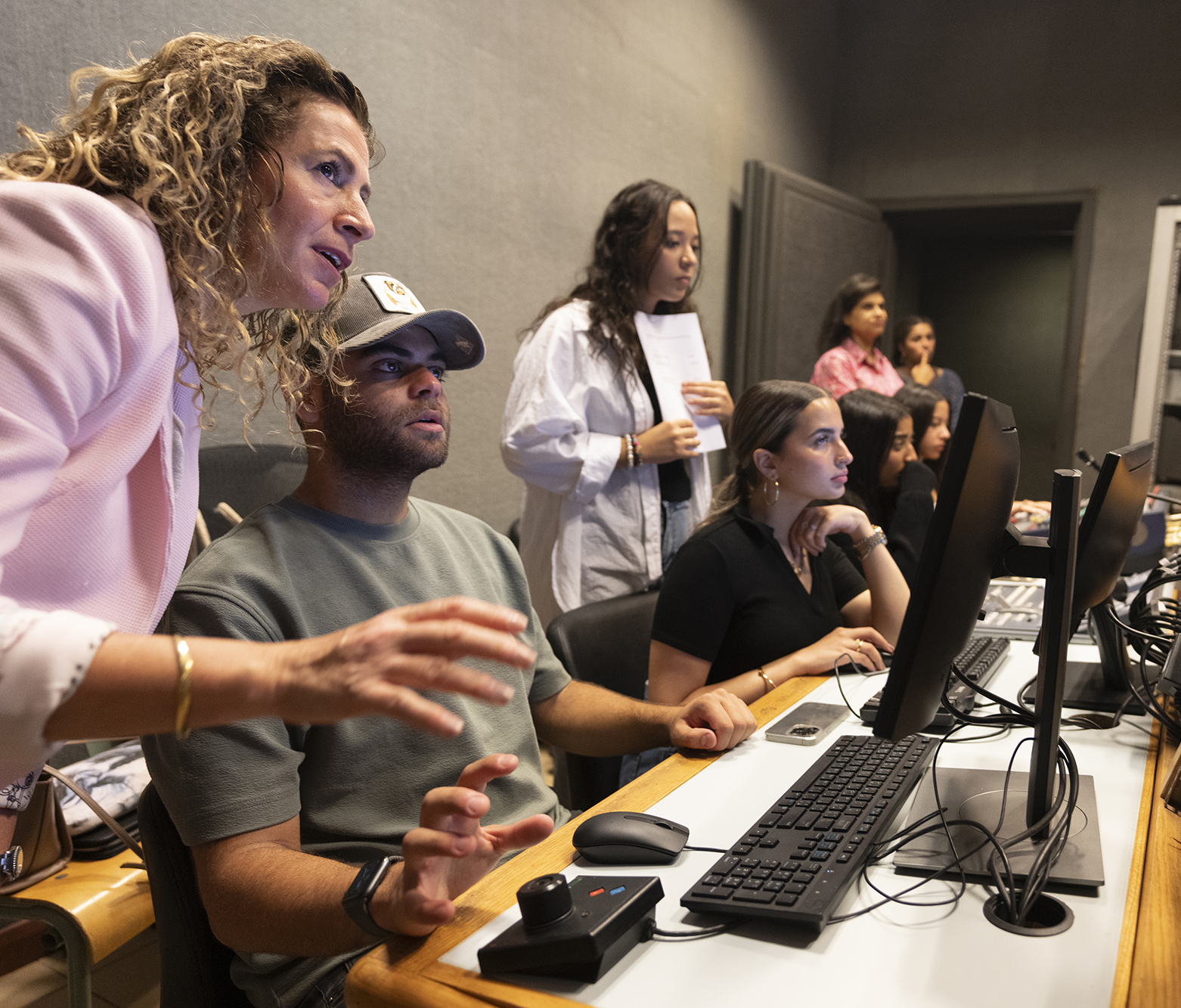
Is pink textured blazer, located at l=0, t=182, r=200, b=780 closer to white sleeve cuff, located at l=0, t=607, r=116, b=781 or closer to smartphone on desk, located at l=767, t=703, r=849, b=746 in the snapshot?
white sleeve cuff, located at l=0, t=607, r=116, b=781

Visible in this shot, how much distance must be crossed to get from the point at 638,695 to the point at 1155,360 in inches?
154

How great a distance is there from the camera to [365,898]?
807 mm

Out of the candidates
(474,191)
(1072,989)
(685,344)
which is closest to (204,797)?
(1072,989)

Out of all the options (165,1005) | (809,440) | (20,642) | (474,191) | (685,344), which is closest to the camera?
(20,642)

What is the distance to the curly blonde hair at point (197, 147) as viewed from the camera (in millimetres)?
820

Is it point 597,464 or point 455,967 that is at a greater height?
point 597,464

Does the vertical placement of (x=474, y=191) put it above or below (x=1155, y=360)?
above

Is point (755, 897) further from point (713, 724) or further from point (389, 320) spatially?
point (389, 320)

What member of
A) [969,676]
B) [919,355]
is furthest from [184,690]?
[919,355]

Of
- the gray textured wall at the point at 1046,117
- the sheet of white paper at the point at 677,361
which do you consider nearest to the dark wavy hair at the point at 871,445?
the sheet of white paper at the point at 677,361

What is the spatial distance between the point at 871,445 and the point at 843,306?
1.40 meters

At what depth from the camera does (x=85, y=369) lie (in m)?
0.66

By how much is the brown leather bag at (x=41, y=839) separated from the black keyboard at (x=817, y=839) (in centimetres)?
105

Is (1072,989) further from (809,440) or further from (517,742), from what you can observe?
(809,440)
